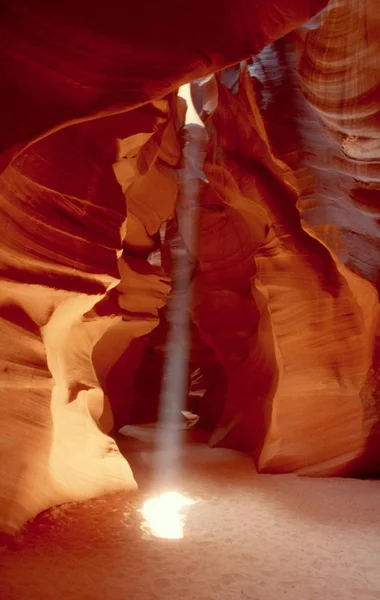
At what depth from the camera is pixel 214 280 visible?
40.9ft

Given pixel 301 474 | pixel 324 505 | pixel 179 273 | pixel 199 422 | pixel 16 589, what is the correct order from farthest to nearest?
pixel 179 273
pixel 199 422
pixel 301 474
pixel 324 505
pixel 16 589

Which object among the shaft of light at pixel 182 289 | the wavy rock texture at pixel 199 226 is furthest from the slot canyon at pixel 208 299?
the shaft of light at pixel 182 289

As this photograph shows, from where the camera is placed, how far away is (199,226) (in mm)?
13828

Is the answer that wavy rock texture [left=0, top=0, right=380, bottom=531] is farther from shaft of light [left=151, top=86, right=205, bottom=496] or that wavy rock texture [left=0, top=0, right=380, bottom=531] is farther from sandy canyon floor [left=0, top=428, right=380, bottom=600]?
shaft of light [left=151, top=86, right=205, bottom=496]

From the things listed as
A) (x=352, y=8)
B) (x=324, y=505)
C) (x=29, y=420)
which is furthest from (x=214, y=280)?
(x=29, y=420)

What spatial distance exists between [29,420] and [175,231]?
1190cm

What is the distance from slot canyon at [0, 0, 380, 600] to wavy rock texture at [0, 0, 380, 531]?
0.03 meters

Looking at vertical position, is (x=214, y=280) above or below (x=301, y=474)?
above

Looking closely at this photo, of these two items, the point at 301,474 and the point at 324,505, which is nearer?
the point at 324,505

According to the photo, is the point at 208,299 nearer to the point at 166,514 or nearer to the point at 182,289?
the point at 182,289

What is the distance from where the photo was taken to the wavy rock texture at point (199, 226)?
416 cm

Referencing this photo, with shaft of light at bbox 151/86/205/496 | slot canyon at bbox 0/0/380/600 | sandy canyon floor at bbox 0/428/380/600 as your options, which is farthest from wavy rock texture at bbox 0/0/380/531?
shaft of light at bbox 151/86/205/496

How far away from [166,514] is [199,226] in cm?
929

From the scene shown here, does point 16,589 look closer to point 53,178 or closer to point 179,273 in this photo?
point 53,178
